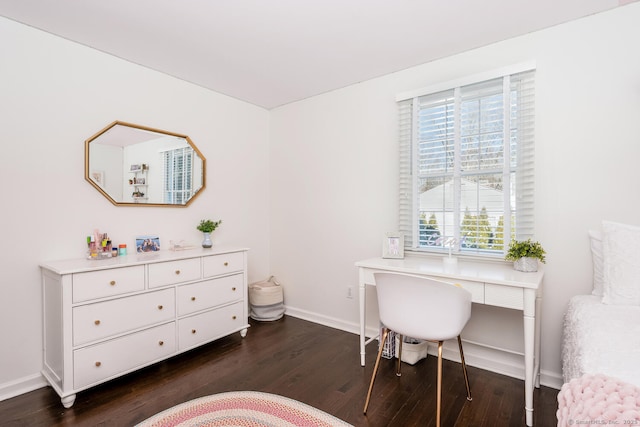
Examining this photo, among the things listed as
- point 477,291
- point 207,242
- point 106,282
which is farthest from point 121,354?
point 477,291

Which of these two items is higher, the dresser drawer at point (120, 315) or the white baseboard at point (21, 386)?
the dresser drawer at point (120, 315)

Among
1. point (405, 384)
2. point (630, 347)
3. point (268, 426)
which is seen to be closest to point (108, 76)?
point (268, 426)

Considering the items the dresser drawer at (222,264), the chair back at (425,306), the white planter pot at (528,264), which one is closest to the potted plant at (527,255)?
the white planter pot at (528,264)

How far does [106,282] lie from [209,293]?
825 millimetres

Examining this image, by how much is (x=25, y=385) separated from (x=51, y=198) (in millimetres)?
1283

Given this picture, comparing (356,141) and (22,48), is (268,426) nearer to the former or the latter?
(356,141)

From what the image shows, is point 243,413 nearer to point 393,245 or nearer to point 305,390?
point 305,390

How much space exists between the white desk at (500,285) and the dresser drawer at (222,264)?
3.98 ft

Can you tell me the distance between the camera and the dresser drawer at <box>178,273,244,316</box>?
2.57 m

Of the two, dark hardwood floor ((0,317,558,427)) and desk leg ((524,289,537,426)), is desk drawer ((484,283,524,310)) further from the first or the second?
dark hardwood floor ((0,317,558,427))

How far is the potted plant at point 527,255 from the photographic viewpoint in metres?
2.07

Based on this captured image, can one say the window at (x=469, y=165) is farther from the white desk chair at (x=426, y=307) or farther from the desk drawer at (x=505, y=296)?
the white desk chair at (x=426, y=307)

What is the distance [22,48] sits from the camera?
217cm

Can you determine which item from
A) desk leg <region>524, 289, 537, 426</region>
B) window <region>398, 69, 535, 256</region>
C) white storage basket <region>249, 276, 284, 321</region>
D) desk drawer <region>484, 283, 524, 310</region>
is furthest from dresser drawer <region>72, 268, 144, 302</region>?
desk leg <region>524, 289, 537, 426</region>
